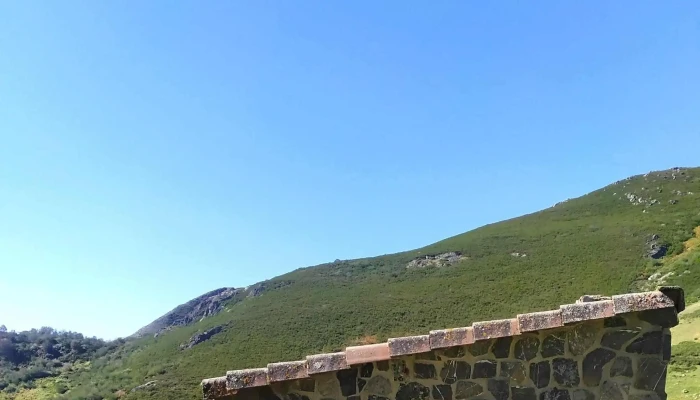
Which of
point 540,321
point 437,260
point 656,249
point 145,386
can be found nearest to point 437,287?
point 437,260

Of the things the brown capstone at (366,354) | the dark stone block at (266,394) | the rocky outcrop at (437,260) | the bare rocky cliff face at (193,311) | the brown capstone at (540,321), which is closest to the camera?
the brown capstone at (540,321)

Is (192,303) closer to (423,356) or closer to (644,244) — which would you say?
(644,244)

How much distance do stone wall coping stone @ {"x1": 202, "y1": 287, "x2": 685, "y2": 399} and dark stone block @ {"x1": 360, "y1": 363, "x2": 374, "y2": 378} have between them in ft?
0.43

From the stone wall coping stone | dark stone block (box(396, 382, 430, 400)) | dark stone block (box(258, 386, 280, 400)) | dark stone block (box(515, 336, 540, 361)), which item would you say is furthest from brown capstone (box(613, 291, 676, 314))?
dark stone block (box(258, 386, 280, 400))

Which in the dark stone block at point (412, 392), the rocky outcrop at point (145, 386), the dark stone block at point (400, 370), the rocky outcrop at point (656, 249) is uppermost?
the rocky outcrop at point (656, 249)

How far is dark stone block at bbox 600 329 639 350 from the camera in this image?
216 inches

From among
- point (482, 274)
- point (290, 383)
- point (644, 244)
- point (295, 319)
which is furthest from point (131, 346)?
point (290, 383)

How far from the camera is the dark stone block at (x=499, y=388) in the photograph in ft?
18.4

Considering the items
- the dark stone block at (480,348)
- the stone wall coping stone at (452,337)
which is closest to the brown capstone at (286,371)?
the stone wall coping stone at (452,337)

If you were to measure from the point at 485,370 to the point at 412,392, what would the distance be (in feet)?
2.62

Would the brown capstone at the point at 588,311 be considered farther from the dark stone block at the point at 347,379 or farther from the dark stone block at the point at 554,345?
the dark stone block at the point at 347,379

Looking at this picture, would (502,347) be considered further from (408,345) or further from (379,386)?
(379,386)

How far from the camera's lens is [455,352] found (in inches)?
224

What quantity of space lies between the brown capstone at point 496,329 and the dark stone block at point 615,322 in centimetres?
91
